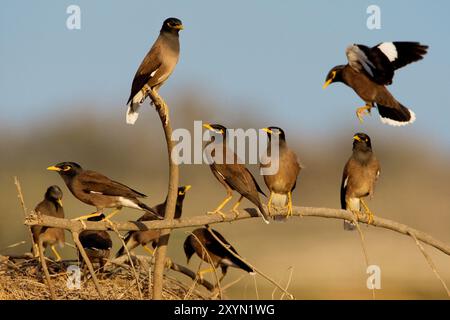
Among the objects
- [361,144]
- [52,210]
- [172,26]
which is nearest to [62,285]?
[52,210]

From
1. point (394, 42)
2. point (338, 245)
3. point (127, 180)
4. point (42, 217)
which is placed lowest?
point (338, 245)

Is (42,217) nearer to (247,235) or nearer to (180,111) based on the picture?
(247,235)

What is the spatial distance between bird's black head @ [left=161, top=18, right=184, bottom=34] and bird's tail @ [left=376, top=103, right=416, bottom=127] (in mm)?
1789

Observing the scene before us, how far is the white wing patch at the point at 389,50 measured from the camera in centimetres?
738

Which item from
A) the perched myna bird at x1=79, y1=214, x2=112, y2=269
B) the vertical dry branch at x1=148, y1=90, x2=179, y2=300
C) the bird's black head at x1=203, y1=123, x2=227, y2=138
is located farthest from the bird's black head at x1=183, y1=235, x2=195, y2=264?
the vertical dry branch at x1=148, y1=90, x2=179, y2=300

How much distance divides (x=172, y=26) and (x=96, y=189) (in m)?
1.61

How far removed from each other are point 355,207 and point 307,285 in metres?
7.73

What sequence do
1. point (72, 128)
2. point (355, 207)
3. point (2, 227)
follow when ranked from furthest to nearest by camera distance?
point (72, 128)
point (2, 227)
point (355, 207)

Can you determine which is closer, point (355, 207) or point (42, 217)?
point (42, 217)

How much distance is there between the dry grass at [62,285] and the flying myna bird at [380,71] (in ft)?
6.68

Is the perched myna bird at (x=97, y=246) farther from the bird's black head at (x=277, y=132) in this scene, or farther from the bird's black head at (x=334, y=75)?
the bird's black head at (x=334, y=75)

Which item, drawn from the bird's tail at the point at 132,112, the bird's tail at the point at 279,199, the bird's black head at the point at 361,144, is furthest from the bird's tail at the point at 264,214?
the bird's black head at the point at 361,144

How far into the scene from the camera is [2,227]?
1847 cm
